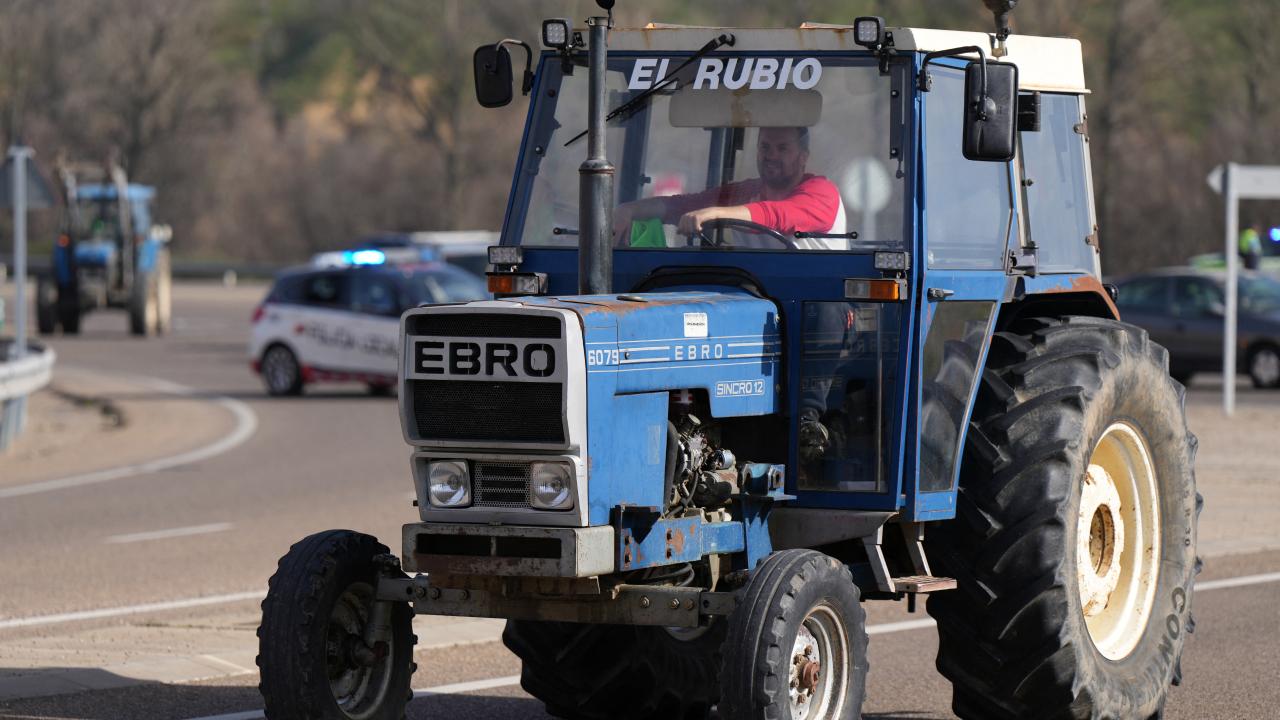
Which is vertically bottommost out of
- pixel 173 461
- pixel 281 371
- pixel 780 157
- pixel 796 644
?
pixel 173 461

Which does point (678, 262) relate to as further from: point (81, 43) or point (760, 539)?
point (81, 43)

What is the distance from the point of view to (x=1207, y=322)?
1118 inches

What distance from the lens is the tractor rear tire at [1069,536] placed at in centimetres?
723

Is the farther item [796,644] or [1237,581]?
[1237,581]

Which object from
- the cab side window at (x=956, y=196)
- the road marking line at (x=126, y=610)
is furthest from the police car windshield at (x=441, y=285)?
the cab side window at (x=956, y=196)

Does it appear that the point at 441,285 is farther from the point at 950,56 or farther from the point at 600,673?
the point at 950,56

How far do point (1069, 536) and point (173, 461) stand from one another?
46.6ft

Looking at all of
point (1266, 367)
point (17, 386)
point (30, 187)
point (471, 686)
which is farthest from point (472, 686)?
point (1266, 367)

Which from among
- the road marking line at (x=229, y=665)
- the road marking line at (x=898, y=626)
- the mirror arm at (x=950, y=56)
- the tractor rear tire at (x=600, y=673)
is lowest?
the road marking line at (x=898, y=626)

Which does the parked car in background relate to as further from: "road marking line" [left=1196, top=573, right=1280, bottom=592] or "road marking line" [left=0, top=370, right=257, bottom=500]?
"road marking line" [left=1196, top=573, right=1280, bottom=592]

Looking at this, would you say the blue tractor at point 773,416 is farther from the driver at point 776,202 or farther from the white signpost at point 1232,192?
the white signpost at point 1232,192

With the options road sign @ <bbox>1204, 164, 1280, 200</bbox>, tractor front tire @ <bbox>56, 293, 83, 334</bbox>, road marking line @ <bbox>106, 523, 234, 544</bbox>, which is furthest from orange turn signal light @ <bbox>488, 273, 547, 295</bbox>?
tractor front tire @ <bbox>56, 293, 83, 334</bbox>

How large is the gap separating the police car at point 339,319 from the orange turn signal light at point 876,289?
19.8 metres

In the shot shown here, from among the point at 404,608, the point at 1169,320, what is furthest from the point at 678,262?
the point at 1169,320
